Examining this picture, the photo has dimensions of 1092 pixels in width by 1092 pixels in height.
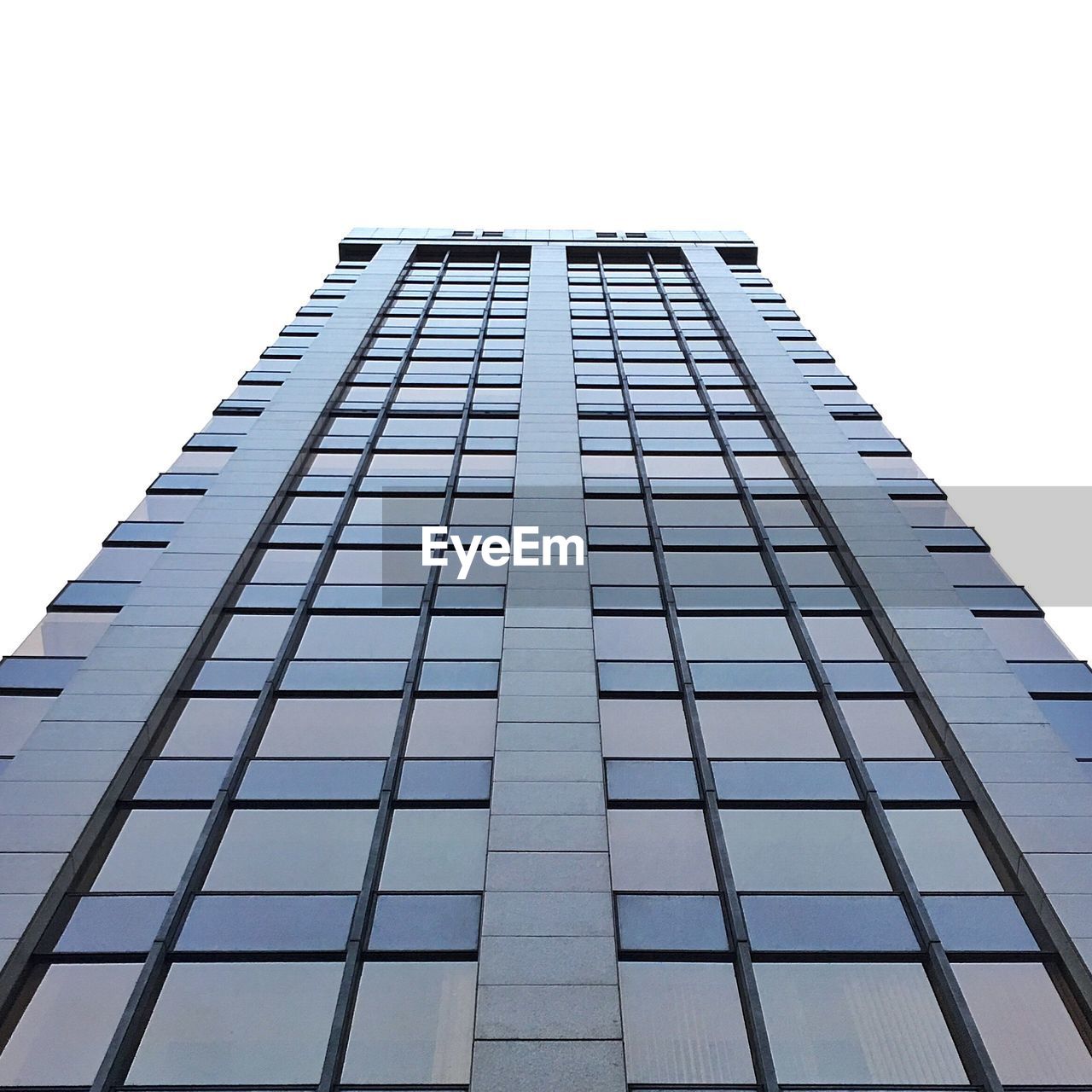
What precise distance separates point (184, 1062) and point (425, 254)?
Answer: 44367 mm

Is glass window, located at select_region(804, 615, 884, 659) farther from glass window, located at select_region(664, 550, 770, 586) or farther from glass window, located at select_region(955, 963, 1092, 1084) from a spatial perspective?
glass window, located at select_region(955, 963, 1092, 1084)

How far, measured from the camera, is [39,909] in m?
13.0

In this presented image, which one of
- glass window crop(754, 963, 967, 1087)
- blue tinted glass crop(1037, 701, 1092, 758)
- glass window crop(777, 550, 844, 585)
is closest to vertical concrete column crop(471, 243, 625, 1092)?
glass window crop(754, 963, 967, 1087)

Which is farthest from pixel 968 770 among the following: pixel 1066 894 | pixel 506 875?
pixel 506 875

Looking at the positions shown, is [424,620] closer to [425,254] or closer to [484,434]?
[484,434]

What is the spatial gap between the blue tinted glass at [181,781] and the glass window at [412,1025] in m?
4.62

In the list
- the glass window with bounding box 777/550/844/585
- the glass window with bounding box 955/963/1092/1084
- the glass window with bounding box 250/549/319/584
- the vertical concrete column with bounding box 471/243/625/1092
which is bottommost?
the glass window with bounding box 250/549/319/584

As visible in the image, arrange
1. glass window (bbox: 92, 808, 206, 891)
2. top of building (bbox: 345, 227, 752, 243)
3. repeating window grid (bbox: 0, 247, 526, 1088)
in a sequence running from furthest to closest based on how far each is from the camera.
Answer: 1. top of building (bbox: 345, 227, 752, 243)
2. glass window (bbox: 92, 808, 206, 891)
3. repeating window grid (bbox: 0, 247, 526, 1088)

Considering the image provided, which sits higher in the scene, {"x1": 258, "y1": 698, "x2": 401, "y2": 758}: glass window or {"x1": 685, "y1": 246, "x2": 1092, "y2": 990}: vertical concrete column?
{"x1": 685, "y1": 246, "x2": 1092, "y2": 990}: vertical concrete column

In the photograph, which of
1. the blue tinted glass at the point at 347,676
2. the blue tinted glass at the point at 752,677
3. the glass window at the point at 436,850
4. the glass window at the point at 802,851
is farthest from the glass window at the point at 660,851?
the blue tinted glass at the point at 347,676

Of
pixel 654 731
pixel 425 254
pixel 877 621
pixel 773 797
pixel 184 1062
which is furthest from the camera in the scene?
pixel 425 254

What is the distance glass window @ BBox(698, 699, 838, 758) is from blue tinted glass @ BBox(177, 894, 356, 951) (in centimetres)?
684

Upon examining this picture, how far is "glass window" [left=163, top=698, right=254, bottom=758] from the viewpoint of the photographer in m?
16.5

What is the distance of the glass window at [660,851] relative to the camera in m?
13.9
